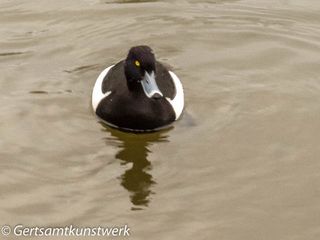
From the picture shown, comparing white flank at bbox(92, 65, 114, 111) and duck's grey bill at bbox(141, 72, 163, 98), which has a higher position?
duck's grey bill at bbox(141, 72, 163, 98)

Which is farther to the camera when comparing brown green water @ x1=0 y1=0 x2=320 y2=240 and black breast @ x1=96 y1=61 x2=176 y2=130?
black breast @ x1=96 y1=61 x2=176 y2=130

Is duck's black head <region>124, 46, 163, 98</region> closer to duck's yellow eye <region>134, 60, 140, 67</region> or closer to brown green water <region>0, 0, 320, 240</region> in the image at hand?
duck's yellow eye <region>134, 60, 140, 67</region>

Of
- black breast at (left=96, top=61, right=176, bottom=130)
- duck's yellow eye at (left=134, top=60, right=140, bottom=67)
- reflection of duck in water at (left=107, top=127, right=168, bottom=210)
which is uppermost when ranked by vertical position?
duck's yellow eye at (left=134, top=60, right=140, bottom=67)

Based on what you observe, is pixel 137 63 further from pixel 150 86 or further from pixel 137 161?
pixel 137 161

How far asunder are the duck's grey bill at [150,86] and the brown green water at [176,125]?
552 millimetres

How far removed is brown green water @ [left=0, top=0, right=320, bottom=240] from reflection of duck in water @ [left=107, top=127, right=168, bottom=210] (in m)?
0.02

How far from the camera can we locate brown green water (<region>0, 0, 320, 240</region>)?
7855 millimetres

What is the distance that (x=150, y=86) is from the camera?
9109 millimetres

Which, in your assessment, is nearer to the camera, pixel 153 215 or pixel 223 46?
pixel 153 215

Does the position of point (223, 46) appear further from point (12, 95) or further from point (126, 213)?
point (126, 213)

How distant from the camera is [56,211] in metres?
7.85

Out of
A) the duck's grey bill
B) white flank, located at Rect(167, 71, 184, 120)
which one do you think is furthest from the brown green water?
the duck's grey bill

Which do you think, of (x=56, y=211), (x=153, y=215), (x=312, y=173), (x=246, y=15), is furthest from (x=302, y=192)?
(x=246, y=15)

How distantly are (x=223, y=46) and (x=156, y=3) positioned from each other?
189cm
